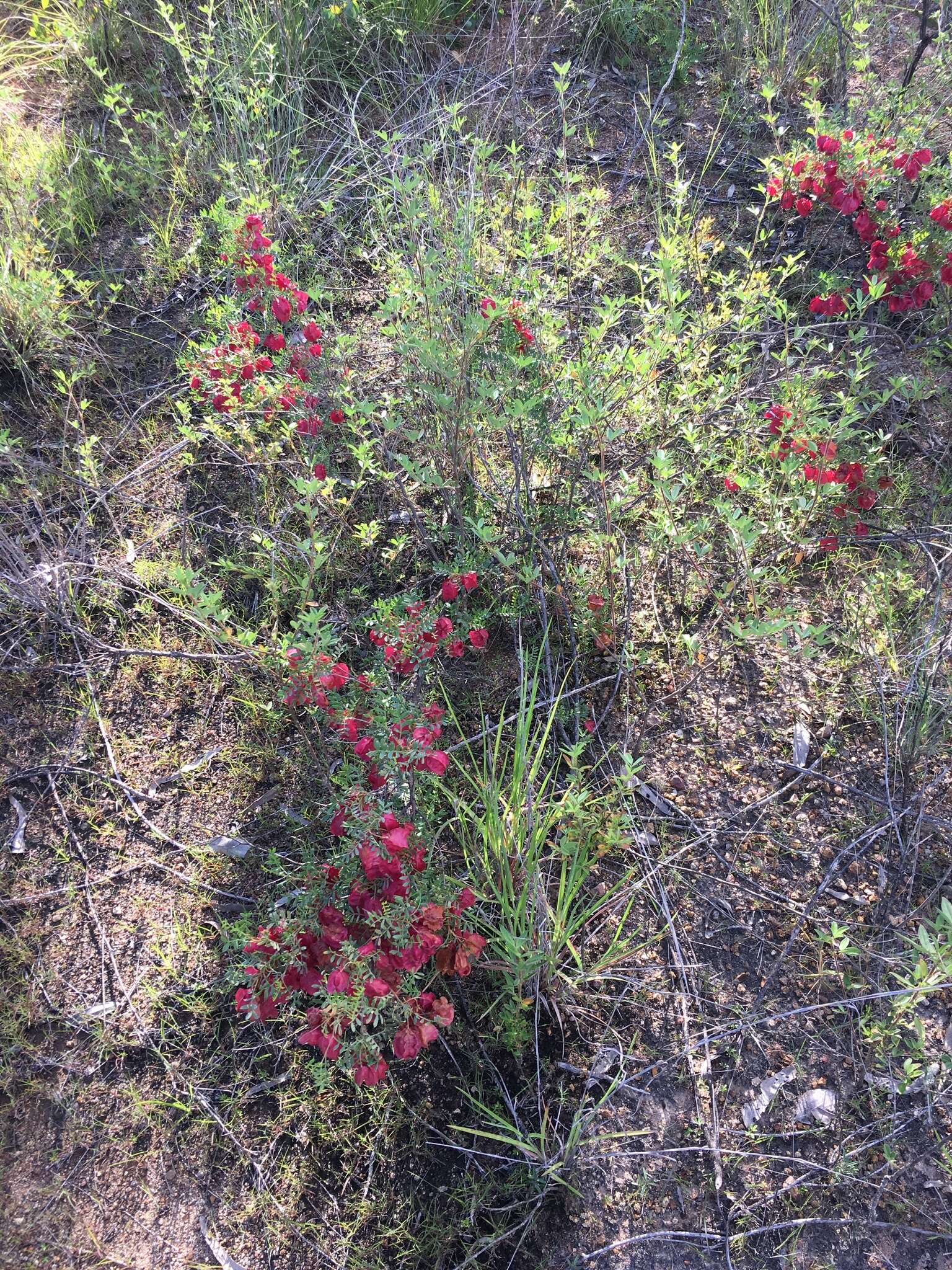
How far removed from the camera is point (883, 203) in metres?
2.93

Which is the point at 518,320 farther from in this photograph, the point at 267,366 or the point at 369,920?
the point at 369,920

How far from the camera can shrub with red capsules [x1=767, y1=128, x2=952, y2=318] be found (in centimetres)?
264

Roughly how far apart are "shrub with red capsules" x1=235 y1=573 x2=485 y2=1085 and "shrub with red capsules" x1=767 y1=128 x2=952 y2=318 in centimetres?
196

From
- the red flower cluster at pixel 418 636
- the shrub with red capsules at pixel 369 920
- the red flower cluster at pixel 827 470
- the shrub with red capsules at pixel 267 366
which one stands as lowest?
the shrub with red capsules at pixel 369 920

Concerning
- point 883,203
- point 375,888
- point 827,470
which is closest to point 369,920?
point 375,888

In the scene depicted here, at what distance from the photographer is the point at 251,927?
1.90 metres

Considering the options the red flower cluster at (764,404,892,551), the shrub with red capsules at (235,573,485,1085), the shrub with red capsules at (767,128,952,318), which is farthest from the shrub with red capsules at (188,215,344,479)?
the shrub with red capsules at (767,128,952,318)

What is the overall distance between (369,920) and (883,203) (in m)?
2.93

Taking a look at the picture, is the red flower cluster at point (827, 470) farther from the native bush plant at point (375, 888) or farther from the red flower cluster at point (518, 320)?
the native bush plant at point (375, 888)

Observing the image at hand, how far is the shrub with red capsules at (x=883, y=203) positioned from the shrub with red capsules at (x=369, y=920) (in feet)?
6.43

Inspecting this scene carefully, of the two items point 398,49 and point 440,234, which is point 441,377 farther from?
point 398,49

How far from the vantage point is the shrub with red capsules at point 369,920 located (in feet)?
5.06

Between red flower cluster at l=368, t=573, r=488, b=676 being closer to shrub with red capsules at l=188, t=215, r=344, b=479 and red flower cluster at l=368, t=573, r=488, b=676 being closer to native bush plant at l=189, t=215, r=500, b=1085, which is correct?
native bush plant at l=189, t=215, r=500, b=1085

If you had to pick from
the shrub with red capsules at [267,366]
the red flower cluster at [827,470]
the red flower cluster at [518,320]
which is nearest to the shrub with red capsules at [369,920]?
the shrub with red capsules at [267,366]
